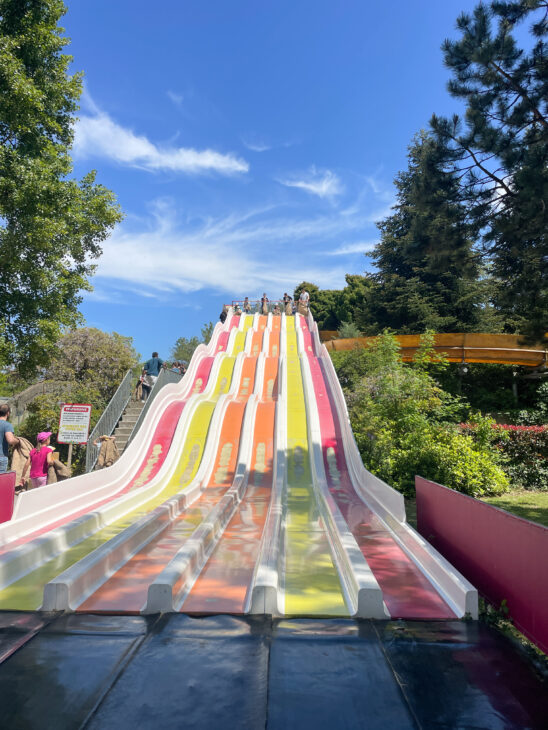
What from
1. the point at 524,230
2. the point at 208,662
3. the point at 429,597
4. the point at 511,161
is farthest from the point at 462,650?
the point at 511,161

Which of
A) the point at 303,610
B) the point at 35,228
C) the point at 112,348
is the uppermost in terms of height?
the point at 35,228

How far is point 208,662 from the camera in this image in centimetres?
308

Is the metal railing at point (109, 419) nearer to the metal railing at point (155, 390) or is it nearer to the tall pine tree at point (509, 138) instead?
the metal railing at point (155, 390)

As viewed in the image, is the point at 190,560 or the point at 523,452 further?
the point at 523,452

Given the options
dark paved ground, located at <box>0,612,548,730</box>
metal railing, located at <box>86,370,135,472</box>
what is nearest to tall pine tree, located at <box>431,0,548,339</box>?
dark paved ground, located at <box>0,612,548,730</box>

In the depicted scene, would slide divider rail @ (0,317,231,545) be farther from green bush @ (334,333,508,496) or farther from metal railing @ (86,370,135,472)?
green bush @ (334,333,508,496)

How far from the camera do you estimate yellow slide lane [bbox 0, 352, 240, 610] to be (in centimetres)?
435

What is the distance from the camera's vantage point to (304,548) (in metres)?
5.88

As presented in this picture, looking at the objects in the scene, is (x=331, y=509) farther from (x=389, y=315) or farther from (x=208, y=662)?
(x=389, y=315)

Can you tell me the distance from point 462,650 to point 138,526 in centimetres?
407

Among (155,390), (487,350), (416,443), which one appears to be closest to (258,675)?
(416,443)

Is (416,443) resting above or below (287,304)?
below

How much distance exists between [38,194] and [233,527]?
26.8 ft

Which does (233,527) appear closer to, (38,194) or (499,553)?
(499,553)
